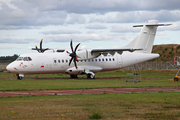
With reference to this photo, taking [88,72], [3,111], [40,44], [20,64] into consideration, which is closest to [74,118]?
[3,111]

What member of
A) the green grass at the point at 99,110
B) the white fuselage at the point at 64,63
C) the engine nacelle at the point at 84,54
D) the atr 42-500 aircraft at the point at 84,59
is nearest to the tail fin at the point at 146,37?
the atr 42-500 aircraft at the point at 84,59

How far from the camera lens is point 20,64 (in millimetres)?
35719

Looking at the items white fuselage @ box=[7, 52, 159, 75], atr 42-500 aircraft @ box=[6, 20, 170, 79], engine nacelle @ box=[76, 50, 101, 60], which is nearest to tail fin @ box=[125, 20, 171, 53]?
atr 42-500 aircraft @ box=[6, 20, 170, 79]

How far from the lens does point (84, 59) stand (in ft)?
127

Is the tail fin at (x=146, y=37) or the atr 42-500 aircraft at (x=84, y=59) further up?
the tail fin at (x=146, y=37)

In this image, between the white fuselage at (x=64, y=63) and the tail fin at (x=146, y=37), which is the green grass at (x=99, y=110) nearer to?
the white fuselage at (x=64, y=63)

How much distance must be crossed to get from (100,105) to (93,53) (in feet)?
81.6

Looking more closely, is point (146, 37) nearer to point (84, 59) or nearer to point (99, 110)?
point (84, 59)

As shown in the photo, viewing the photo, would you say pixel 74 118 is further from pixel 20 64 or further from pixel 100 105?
pixel 20 64

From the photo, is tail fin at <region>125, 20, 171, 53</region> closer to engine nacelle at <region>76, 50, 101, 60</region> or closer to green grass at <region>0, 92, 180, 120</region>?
engine nacelle at <region>76, 50, 101, 60</region>

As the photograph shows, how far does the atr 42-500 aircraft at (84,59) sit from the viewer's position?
119 feet

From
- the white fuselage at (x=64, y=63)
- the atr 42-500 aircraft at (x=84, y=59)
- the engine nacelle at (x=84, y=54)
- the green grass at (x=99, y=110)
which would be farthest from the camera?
the engine nacelle at (x=84, y=54)

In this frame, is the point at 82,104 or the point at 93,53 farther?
the point at 93,53

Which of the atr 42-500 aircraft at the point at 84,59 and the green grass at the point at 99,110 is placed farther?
the atr 42-500 aircraft at the point at 84,59
